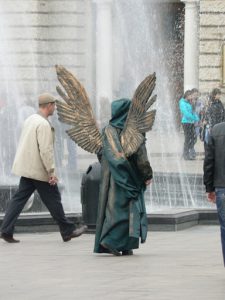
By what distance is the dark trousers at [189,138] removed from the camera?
28250mm

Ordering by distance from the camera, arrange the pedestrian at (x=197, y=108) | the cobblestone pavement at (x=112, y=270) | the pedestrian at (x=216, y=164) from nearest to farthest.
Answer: the cobblestone pavement at (x=112, y=270) < the pedestrian at (x=216, y=164) < the pedestrian at (x=197, y=108)

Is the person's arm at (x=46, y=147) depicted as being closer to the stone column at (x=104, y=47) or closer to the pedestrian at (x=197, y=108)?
the pedestrian at (x=197, y=108)

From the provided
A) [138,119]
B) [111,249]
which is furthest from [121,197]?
[138,119]

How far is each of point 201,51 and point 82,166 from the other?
7.78 meters

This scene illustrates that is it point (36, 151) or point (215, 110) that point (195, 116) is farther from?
point (36, 151)

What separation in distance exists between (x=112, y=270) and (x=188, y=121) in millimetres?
16862

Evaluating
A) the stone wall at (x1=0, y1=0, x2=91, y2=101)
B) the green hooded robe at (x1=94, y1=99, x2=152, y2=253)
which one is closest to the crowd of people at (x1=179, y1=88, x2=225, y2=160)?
the stone wall at (x1=0, y1=0, x2=91, y2=101)

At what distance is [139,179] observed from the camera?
40.9ft

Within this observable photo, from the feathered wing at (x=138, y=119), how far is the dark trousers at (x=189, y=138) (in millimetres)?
15570

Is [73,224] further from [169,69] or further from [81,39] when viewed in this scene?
[169,69]

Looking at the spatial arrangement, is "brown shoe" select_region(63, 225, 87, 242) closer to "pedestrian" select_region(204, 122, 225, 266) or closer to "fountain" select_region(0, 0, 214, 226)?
"pedestrian" select_region(204, 122, 225, 266)

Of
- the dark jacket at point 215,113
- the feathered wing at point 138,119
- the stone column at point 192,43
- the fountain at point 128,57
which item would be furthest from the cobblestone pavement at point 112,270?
the stone column at point 192,43

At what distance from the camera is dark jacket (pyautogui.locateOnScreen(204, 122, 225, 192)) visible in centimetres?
1053

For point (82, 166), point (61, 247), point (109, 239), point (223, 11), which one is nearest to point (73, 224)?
point (61, 247)
